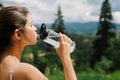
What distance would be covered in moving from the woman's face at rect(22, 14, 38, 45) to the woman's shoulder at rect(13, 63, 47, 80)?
0.20 meters

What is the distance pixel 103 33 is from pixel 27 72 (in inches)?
2638

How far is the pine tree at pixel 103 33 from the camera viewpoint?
69250 mm

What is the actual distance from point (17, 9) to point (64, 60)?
0.43m

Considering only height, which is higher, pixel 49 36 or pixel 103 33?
pixel 49 36

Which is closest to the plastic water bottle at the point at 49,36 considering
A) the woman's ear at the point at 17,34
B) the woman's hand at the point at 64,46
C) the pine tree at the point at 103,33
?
the woman's hand at the point at 64,46

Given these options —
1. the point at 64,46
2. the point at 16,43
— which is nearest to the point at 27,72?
the point at 16,43

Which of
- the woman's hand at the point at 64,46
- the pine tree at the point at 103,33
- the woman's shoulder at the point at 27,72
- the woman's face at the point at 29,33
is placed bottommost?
the pine tree at the point at 103,33

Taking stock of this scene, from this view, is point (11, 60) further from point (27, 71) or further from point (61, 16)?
point (61, 16)

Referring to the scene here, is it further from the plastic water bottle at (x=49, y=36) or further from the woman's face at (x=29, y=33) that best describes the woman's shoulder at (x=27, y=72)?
the plastic water bottle at (x=49, y=36)

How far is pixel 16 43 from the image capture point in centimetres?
295

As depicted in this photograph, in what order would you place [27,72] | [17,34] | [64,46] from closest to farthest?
1. [27,72]
2. [17,34]
3. [64,46]

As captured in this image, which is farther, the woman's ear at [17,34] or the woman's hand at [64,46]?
the woman's hand at [64,46]

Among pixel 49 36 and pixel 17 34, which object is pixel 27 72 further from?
pixel 49 36

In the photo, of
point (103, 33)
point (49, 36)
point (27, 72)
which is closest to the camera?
point (27, 72)
